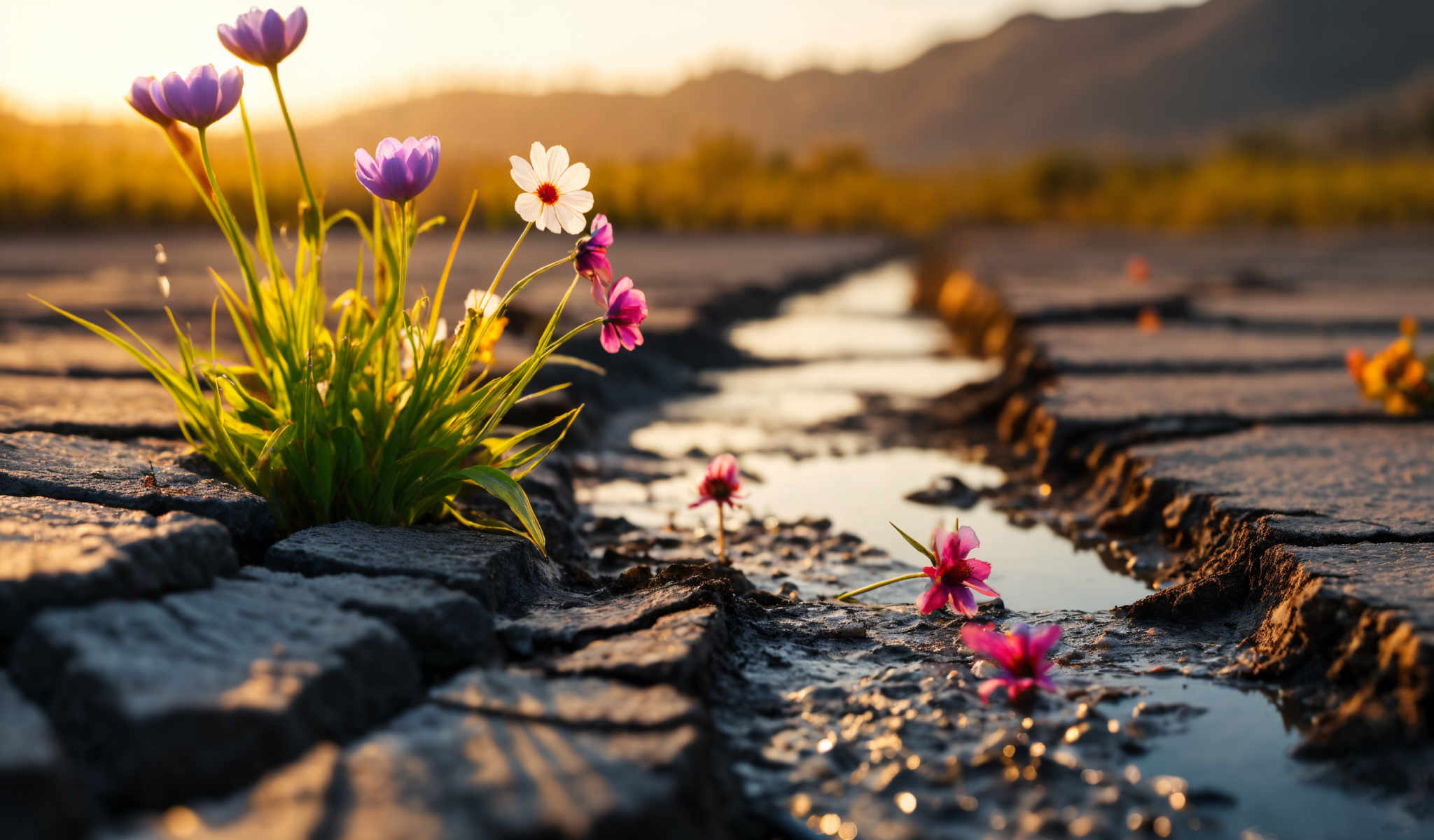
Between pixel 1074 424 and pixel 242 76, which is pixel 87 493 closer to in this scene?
pixel 242 76

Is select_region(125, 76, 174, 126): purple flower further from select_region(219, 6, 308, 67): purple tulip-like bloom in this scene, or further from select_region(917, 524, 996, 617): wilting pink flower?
select_region(917, 524, 996, 617): wilting pink flower

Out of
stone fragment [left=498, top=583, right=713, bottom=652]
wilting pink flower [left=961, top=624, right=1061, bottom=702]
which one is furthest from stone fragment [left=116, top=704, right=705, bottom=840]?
wilting pink flower [left=961, top=624, right=1061, bottom=702]

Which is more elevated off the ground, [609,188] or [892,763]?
[609,188]

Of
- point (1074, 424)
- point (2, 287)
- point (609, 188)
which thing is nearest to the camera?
point (1074, 424)

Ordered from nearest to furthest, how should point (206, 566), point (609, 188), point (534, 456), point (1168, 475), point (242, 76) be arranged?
1. point (206, 566)
2. point (242, 76)
3. point (534, 456)
4. point (1168, 475)
5. point (609, 188)

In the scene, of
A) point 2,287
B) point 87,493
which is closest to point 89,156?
point 2,287

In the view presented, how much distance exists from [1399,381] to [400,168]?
2.55 m

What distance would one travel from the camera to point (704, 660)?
135cm

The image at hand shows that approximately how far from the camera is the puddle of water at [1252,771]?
1.11m

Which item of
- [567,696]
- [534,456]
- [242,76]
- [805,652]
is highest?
[242,76]

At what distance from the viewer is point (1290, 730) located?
1.31m

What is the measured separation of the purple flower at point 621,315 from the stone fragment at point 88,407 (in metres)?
1.13

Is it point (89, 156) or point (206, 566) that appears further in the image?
point (89, 156)

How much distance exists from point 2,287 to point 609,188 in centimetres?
785
